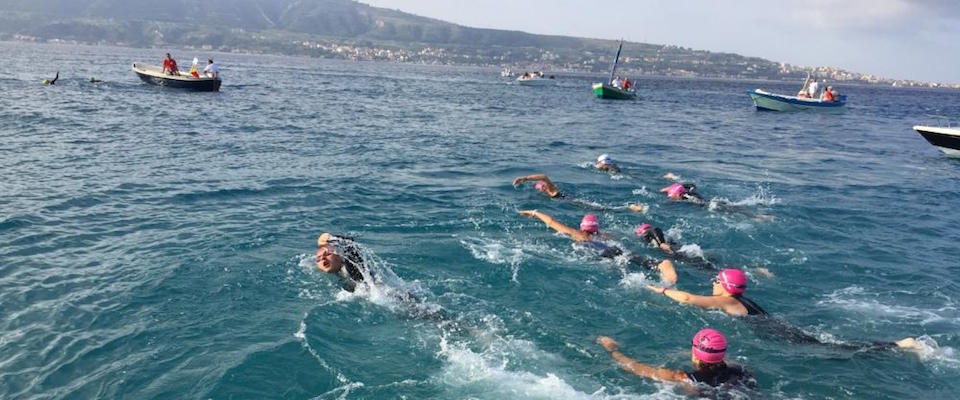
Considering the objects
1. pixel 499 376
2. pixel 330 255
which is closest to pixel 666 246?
pixel 499 376

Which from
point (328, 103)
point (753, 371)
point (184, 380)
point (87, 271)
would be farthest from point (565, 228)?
point (328, 103)

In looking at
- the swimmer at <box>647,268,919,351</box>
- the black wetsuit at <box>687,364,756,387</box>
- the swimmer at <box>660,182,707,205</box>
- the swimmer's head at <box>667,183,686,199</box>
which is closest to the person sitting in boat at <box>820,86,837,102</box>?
the swimmer at <box>660,182,707,205</box>

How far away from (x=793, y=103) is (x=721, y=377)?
5724cm

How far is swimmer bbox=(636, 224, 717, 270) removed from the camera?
1335cm

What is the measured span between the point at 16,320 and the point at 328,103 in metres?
39.5

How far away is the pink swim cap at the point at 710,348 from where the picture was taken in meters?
7.91

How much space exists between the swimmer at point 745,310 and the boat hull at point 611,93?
2357 inches

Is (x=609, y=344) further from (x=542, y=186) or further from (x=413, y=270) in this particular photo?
(x=542, y=186)

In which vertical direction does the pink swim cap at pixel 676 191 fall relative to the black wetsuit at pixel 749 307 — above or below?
above

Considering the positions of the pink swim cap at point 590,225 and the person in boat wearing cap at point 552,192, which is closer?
the pink swim cap at point 590,225

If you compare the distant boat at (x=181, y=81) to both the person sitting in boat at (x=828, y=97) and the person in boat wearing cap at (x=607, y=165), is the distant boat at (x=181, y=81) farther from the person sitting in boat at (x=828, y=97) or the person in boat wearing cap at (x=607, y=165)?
the person sitting in boat at (x=828, y=97)

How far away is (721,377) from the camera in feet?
26.4

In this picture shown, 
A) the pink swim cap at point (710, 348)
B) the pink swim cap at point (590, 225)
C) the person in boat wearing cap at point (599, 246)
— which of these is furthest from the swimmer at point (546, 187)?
the pink swim cap at point (710, 348)

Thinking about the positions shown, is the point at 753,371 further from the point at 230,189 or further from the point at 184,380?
the point at 230,189
